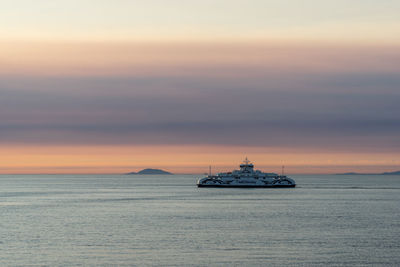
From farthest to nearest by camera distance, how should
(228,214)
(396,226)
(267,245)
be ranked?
1. (228,214)
2. (396,226)
3. (267,245)

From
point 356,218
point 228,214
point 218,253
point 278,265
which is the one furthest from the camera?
point 228,214

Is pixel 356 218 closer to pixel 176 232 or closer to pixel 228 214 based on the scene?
pixel 228 214

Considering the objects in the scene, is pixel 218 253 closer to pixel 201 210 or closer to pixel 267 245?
pixel 267 245

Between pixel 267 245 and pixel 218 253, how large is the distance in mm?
8748

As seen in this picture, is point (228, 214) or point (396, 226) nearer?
point (396, 226)

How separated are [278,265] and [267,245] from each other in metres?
14.2

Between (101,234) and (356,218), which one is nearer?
(101,234)

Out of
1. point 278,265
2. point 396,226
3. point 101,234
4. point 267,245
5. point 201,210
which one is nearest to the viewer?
point 278,265

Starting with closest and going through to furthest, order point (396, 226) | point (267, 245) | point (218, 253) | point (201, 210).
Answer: point (218, 253), point (267, 245), point (396, 226), point (201, 210)

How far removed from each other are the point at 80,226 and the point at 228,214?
33672mm

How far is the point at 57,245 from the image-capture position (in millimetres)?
79062

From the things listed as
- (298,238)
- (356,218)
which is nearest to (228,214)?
(356,218)

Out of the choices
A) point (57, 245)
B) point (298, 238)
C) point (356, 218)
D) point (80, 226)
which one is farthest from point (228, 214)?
point (57, 245)

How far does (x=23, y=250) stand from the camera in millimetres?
74938
